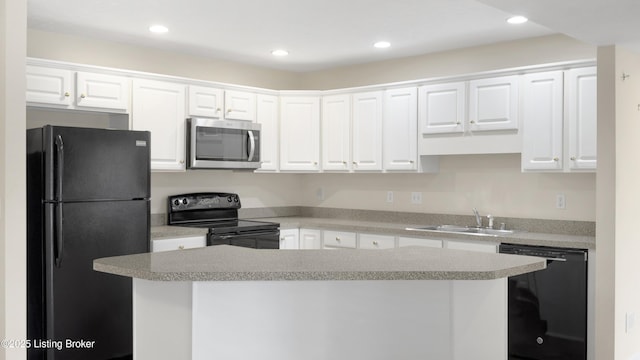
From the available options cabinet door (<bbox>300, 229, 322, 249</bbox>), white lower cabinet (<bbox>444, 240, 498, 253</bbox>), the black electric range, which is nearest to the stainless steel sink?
white lower cabinet (<bbox>444, 240, 498, 253</bbox>)

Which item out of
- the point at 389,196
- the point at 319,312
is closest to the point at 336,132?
the point at 389,196

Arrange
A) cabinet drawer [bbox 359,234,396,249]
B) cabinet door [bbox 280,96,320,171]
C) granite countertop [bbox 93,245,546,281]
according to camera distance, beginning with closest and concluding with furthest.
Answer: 1. granite countertop [bbox 93,245,546,281]
2. cabinet drawer [bbox 359,234,396,249]
3. cabinet door [bbox 280,96,320,171]

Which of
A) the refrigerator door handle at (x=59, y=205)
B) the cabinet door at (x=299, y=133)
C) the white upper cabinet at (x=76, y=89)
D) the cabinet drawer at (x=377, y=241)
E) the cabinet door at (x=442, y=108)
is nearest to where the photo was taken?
the refrigerator door handle at (x=59, y=205)

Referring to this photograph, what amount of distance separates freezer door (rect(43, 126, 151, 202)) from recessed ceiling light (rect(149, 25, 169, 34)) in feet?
2.67

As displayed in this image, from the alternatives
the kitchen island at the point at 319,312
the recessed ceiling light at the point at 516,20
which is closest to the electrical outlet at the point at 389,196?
the recessed ceiling light at the point at 516,20

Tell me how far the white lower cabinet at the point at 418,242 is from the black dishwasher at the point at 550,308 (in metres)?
0.62

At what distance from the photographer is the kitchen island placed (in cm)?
247

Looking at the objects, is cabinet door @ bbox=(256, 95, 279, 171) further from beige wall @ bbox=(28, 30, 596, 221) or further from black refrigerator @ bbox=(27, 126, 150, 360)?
black refrigerator @ bbox=(27, 126, 150, 360)

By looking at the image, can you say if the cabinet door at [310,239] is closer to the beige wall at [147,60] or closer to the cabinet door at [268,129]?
the cabinet door at [268,129]

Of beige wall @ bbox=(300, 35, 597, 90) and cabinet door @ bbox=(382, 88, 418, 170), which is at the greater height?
beige wall @ bbox=(300, 35, 597, 90)

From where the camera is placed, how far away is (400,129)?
5.34 m

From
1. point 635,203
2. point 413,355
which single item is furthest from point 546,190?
point 413,355

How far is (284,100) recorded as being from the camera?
587cm

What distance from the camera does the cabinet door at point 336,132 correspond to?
572 cm
